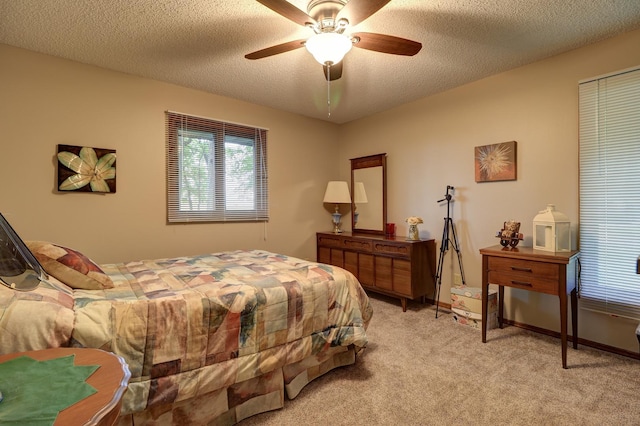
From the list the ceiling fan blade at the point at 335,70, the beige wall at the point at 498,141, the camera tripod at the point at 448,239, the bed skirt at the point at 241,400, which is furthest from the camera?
the camera tripod at the point at 448,239

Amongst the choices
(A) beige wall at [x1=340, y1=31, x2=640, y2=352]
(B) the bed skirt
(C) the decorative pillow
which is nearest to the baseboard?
(A) beige wall at [x1=340, y1=31, x2=640, y2=352]

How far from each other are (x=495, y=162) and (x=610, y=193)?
35.2 inches

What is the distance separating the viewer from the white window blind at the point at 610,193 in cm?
223

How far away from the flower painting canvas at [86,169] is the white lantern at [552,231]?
3760mm

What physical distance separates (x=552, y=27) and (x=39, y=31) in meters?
3.73

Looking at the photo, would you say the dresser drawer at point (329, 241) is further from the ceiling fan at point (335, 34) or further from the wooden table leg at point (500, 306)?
the ceiling fan at point (335, 34)

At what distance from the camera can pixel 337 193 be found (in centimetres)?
418

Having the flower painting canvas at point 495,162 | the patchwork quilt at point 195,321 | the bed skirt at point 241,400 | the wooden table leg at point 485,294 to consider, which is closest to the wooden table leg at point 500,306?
the wooden table leg at point 485,294

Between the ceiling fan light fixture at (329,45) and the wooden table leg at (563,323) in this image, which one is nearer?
the ceiling fan light fixture at (329,45)

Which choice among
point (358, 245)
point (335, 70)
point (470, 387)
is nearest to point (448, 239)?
point (358, 245)

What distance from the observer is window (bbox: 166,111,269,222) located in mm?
Answer: 3176

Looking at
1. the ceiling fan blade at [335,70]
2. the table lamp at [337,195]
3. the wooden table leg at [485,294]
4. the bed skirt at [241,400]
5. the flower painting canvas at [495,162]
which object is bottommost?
the bed skirt at [241,400]

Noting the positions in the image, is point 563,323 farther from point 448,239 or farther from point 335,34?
point 335,34

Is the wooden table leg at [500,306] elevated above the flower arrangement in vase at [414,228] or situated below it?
below
